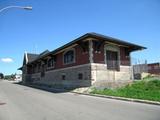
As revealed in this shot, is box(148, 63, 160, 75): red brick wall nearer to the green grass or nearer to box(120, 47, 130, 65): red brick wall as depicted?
box(120, 47, 130, 65): red brick wall

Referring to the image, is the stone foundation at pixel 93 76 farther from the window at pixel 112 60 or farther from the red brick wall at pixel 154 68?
the red brick wall at pixel 154 68

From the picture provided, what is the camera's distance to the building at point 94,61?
832 inches

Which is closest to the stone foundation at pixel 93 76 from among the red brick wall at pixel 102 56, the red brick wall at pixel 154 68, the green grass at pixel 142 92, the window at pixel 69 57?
the red brick wall at pixel 102 56

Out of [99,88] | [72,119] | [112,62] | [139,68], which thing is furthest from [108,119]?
[139,68]

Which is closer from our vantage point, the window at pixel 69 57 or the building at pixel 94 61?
the building at pixel 94 61

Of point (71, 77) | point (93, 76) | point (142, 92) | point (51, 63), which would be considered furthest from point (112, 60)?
point (51, 63)

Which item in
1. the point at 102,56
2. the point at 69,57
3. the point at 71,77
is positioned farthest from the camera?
the point at 69,57

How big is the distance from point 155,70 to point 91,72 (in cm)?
1413

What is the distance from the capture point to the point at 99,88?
19531 mm

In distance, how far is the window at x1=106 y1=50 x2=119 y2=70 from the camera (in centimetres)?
2339

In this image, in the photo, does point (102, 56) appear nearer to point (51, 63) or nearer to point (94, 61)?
point (94, 61)

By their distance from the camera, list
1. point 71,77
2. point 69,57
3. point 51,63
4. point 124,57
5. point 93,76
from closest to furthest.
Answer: point 93,76 < point 71,77 < point 124,57 < point 69,57 < point 51,63

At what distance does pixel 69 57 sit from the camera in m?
26.1

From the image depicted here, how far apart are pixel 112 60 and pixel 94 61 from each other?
3.68 m
